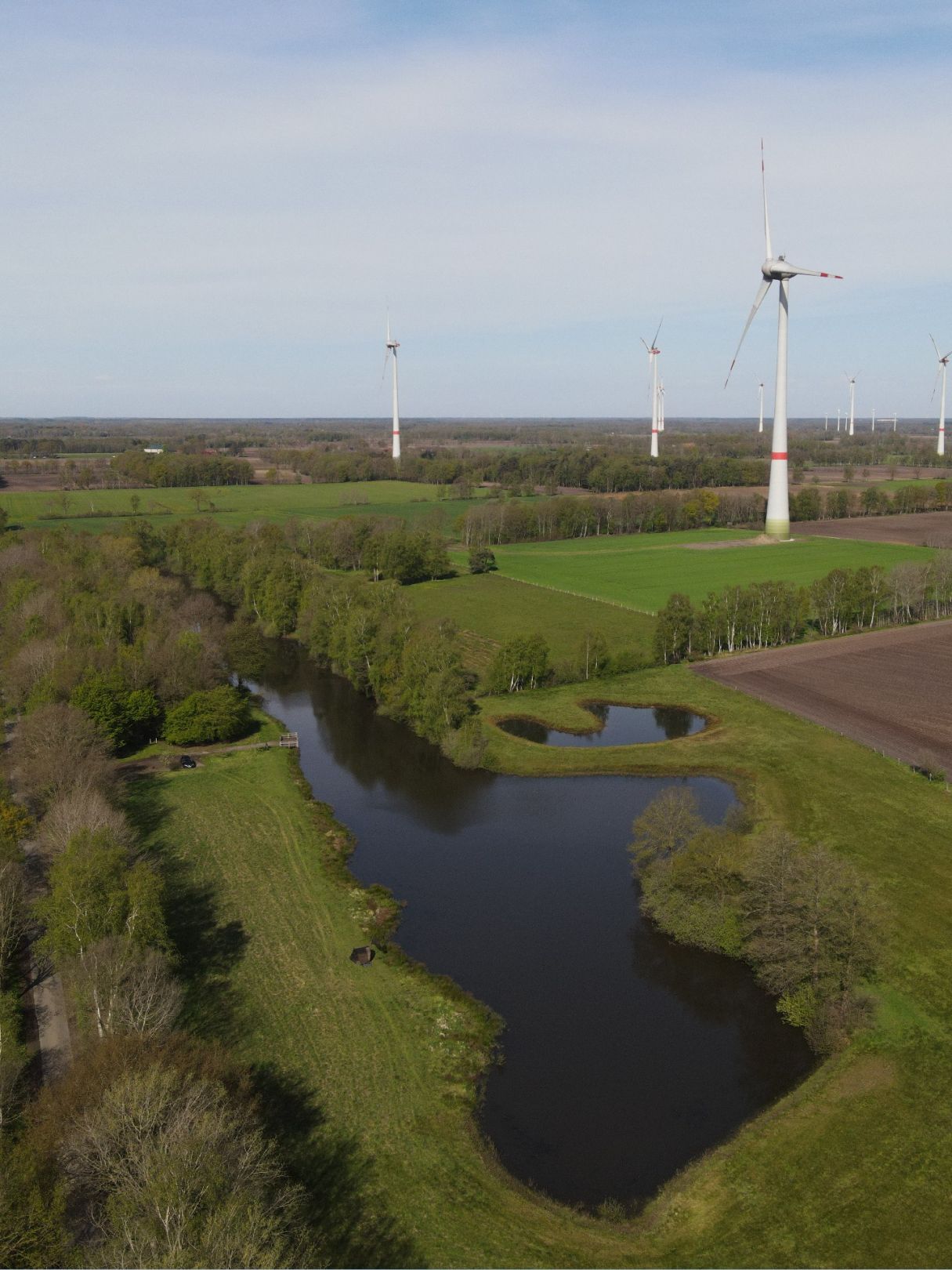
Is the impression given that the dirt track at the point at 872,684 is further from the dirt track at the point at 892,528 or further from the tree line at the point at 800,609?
the dirt track at the point at 892,528

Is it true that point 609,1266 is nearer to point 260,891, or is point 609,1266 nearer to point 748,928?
point 748,928

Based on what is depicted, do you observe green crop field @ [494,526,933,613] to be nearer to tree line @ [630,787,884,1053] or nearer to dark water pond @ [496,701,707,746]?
dark water pond @ [496,701,707,746]

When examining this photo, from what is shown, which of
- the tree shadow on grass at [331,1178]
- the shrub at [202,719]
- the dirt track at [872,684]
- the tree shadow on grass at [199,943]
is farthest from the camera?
the shrub at [202,719]

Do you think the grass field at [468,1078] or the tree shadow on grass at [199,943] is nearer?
the grass field at [468,1078]

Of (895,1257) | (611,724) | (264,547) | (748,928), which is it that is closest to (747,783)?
(611,724)

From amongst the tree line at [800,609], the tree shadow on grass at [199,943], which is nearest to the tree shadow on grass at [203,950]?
the tree shadow on grass at [199,943]

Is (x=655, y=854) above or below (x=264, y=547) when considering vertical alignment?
below
